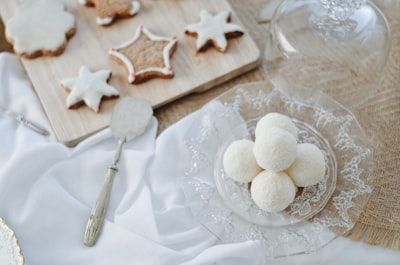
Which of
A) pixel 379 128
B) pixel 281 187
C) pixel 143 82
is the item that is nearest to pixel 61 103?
pixel 143 82

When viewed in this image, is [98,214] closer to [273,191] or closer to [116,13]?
[273,191]

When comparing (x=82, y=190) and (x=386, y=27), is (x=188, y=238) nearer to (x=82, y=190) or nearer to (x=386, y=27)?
(x=82, y=190)

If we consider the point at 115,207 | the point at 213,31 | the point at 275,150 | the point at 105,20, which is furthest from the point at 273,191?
the point at 105,20

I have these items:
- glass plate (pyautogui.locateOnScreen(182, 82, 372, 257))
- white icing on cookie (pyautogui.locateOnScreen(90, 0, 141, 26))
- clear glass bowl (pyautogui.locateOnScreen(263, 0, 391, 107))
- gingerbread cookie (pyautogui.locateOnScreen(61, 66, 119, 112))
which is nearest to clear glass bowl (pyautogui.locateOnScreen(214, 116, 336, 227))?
glass plate (pyautogui.locateOnScreen(182, 82, 372, 257))

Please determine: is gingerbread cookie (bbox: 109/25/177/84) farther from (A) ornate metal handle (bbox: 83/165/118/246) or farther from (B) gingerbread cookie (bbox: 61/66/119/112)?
(A) ornate metal handle (bbox: 83/165/118/246)

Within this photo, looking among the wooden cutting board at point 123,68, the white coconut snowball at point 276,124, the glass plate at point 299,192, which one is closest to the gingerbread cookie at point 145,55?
the wooden cutting board at point 123,68

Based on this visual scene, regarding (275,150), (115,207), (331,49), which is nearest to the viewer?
(275,150)
